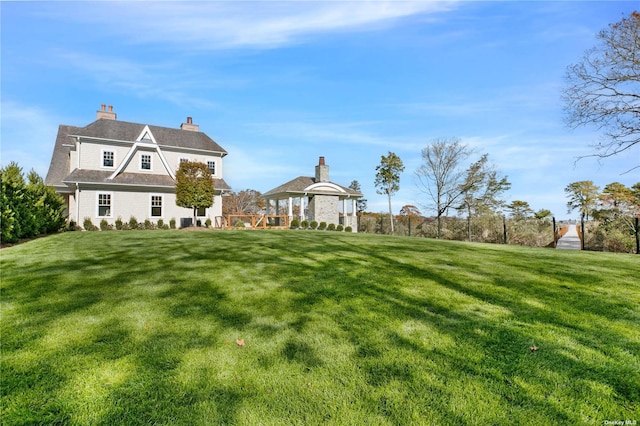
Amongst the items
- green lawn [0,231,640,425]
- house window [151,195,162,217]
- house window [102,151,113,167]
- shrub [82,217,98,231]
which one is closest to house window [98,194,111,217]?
shrub [82,217,98,231]

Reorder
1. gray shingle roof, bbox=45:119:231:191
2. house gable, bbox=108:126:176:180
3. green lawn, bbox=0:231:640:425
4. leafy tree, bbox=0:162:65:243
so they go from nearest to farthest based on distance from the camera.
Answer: green lawn, bbox=0:231:640:425 < leafy tree, bbox=0:162:65:243 < gray shingle roof, bbox=45:119:231:191 < house gable, bbox=108:126:176:180

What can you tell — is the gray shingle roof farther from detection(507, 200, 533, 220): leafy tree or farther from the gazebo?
detection(507, 200, 533, 220): leafy tree

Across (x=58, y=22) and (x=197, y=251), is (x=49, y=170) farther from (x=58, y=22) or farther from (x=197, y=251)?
(x=197, y=251)

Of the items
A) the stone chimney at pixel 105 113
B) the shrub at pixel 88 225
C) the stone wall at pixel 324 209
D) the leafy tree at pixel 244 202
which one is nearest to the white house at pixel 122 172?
the stone chimney at pixel 105 113

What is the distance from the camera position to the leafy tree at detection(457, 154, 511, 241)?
28.2m

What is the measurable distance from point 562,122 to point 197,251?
18.7m

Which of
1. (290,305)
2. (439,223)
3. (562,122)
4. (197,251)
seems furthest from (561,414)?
(439,223)

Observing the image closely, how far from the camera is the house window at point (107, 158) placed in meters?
22.0

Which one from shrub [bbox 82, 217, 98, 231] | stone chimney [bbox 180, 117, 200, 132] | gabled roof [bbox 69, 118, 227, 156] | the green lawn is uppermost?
stone chimney [bbox 180, 117, 200, 132]

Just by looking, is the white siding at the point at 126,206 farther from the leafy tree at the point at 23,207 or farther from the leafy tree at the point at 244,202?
the leafy tree at the point at 244,202

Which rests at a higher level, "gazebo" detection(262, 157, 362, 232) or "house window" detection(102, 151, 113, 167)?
"house window" detection(102, 151, 113, 167)

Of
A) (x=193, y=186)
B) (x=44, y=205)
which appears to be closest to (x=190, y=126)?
(x=193, y=186)

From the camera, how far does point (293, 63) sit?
12.6 m

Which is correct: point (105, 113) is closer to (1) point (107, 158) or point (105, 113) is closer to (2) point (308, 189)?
(1) point (107, 158)
